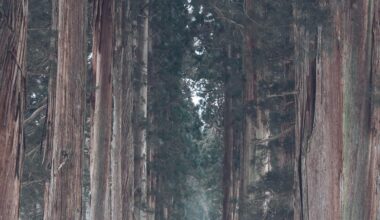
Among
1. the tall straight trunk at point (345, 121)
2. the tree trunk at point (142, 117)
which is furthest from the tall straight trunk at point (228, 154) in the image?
the tall straight trunk at point (345, 121)

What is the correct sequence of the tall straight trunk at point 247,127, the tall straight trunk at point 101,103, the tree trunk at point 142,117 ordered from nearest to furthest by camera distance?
the tall straight trunk at point 101,103, the tall straight trunk at point 247,127, the tree trunk at point 142,117

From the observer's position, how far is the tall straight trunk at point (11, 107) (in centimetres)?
951

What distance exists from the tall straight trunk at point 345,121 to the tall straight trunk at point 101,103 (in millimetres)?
4988

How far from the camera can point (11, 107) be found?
9.60 meters

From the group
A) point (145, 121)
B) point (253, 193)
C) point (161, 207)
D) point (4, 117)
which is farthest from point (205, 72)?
point (4, 117)

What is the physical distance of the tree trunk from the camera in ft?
86.4

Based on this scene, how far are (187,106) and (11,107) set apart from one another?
22.3 meters

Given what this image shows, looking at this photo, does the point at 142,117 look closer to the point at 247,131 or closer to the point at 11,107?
the point at 247,131

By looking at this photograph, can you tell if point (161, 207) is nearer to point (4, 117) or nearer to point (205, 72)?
point (205, 72)

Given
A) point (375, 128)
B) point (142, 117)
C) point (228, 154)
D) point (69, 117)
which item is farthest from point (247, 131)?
point (69, 117)

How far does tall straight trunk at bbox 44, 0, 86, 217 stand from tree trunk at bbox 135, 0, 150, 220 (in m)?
11.8

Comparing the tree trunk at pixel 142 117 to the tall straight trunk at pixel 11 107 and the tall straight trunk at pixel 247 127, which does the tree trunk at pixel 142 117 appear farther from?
the tall straight trunk at pixel 11 107

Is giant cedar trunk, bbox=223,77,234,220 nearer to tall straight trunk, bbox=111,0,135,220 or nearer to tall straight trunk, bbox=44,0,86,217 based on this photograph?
tall straight trunk, bbox=111,0,135,220

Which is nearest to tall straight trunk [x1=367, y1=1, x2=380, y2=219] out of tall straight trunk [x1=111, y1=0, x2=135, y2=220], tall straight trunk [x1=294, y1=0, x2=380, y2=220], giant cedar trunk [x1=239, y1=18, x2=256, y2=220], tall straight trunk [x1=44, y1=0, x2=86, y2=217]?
tall straight trunk [x1=294, y1=0, x2=380, y2=220]
